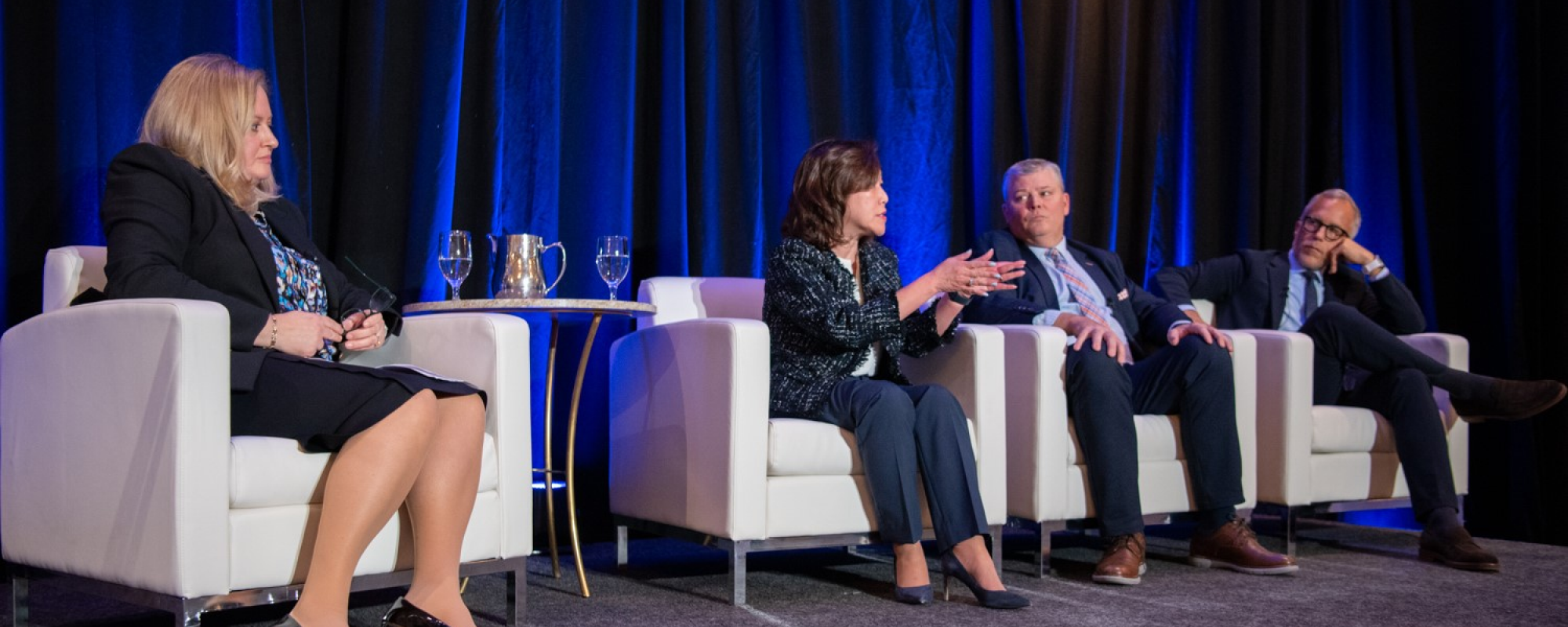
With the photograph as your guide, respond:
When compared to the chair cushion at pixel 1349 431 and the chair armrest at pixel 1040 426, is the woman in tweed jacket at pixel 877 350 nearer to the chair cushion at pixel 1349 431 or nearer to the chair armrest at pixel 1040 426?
the chair armrest at pixel 1040 426

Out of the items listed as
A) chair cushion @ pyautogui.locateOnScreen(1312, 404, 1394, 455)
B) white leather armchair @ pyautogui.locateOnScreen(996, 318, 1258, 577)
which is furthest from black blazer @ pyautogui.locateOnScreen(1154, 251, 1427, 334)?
white leather armchair @ pyautogui.locateOnScreen(996, 318, 1258, 577)

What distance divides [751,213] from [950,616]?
1.57 m

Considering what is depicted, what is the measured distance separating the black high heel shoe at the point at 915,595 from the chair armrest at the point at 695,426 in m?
0.30

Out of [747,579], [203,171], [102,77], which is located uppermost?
[102,77]

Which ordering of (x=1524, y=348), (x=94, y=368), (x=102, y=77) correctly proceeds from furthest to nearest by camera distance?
(x=1524, y=348) → (x=102, y=77) → (x=94, y=368)

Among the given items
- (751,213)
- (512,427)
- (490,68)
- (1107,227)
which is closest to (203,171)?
(512,427)

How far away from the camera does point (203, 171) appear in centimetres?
235

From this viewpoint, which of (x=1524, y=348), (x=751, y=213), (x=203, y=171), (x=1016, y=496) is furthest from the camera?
(x=1524, y=348)

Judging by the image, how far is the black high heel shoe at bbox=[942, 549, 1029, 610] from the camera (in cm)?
266

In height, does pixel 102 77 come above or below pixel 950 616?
above

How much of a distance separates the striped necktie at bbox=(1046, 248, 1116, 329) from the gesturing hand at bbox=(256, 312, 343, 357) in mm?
2013

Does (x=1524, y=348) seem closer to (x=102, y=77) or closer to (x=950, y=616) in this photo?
(x=950, y=616)

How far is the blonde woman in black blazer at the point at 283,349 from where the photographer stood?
81.3 inches

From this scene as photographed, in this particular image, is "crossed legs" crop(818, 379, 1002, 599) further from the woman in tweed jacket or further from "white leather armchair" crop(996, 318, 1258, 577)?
"white leather armchair" crop(996, 318, 1258, 577)
